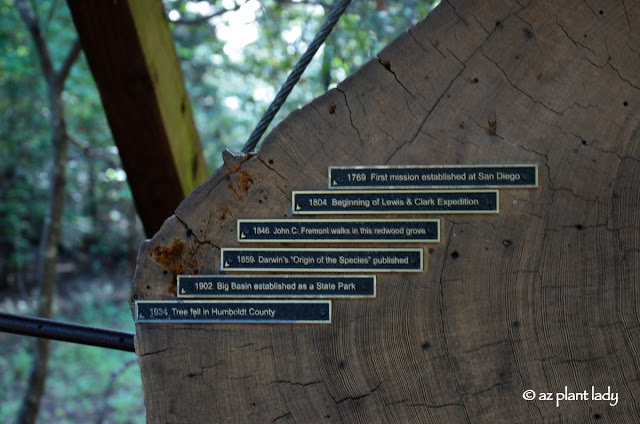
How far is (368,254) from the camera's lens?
1279 millimetres

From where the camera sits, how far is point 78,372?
596 centimetres

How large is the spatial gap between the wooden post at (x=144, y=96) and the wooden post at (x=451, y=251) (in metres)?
0.50

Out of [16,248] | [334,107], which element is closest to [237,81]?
[16,248]

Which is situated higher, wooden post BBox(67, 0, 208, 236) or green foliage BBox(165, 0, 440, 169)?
green foliage BBox(165, 0, 440, 169)

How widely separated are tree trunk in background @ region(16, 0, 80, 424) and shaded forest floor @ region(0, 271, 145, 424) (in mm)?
868

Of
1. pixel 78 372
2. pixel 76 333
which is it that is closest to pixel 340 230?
pixel 76 333

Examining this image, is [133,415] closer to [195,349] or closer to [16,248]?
[16,248]

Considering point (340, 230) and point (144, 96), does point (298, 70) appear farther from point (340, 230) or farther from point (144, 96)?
point (144, 96)

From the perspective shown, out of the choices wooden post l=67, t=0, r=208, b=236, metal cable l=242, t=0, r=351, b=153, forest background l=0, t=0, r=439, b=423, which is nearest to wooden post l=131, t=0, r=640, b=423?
metal cable l=242, t=0, r=351, b=153

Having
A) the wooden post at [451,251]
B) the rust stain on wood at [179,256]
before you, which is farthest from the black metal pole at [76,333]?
the rust stain on wood at [179,256]

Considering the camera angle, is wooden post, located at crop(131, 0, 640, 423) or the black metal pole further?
the black metal pole

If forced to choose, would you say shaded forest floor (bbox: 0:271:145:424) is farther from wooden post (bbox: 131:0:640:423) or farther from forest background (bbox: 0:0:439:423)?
wooden post (bbox: 131:0:640:423)

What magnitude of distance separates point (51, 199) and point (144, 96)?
191 cm

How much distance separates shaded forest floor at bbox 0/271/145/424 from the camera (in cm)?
517
